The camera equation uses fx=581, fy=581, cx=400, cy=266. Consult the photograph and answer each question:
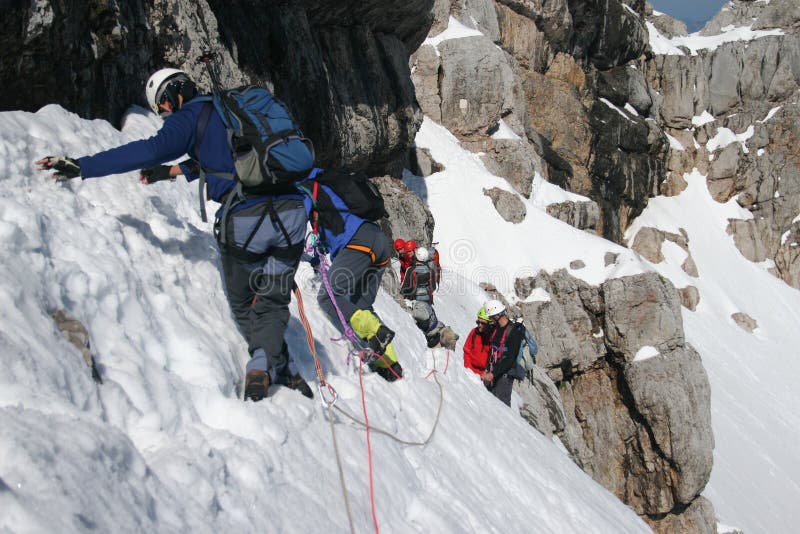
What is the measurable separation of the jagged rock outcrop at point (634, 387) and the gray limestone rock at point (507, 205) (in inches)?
167

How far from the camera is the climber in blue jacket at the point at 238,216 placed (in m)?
4.45

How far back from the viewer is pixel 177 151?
15.1ft

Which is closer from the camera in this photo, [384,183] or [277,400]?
[277,400]

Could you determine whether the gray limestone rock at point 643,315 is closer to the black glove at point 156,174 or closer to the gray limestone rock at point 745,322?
the gray limestone rock at point 745,322

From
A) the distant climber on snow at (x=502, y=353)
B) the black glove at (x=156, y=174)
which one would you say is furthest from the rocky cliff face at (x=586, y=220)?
the black glove at (x=156, y=174)

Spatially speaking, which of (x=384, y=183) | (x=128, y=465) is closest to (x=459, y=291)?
(x=384, y=183)

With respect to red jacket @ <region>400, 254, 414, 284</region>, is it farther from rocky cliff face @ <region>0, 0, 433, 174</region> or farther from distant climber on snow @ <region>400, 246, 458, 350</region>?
rocky cliff face @ <region>0, 0, 433, 174</region>

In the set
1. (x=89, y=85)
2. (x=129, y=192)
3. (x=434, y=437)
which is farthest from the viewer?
(x=89, y=85)

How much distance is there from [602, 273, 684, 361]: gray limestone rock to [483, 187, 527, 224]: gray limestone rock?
6.50 metres

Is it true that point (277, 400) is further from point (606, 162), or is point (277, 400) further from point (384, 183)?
point (606, 162)

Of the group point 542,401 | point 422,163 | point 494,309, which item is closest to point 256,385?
point 494,309

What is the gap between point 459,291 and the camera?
24766mm

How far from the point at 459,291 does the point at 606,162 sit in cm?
3030

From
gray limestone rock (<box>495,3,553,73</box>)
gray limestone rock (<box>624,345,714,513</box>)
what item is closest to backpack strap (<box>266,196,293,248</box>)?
gray limestone rock (<box>624,345,714,513</box>)
